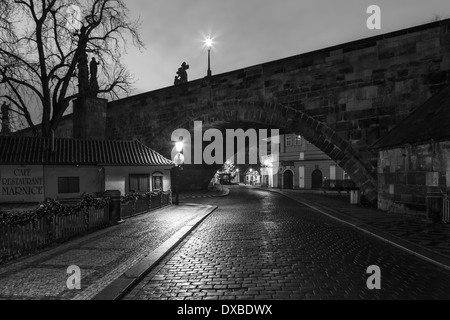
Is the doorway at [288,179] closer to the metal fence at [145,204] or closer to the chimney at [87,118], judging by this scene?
the chimney at [87,118]

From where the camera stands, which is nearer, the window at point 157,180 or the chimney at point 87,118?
the window at point 157,180

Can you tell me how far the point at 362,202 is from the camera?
15.8 m

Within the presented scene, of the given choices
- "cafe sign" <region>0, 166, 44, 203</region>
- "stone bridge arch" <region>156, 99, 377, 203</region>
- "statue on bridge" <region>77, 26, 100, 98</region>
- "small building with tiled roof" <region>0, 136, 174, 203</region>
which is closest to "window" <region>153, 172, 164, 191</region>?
"small building with tiled roof" <region>0, 136, 174, 203</region>

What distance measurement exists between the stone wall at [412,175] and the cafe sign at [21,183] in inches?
730

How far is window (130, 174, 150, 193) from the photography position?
65.8 ft

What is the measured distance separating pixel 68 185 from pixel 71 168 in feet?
3.44

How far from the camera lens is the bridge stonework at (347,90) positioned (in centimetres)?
1364

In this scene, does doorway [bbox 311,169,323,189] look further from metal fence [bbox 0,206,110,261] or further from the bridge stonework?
metal fence [bbox 0,206,110,261]

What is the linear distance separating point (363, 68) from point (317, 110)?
2.98m

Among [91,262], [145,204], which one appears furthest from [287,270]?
[145,204]

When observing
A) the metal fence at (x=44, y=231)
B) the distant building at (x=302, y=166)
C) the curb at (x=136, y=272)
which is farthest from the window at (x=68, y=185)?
the distant building at (x=302, y=166)

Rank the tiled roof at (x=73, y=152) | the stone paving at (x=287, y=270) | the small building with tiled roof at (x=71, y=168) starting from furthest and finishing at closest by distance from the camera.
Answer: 1. the tiled roof at (x=73, y=152)
2. the small building with tiled roof at (x=71, y=168)
3. the stone paving at (x=287, y=270)
